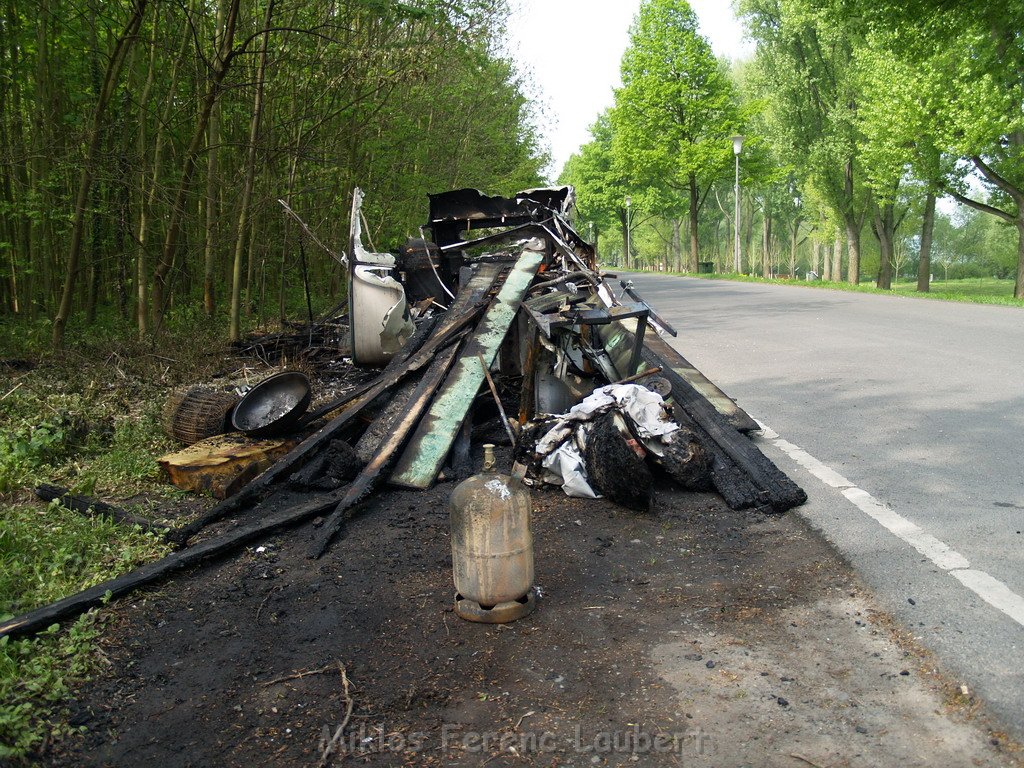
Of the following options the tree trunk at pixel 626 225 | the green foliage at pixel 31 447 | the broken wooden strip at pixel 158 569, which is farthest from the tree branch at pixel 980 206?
the tree trunk at pixel 626 225

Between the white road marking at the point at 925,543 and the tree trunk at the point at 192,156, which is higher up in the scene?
the tree trunk at the point at 192,156

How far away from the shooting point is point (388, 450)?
553 cm

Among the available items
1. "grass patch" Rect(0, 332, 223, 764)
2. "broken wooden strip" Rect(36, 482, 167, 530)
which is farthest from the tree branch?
"broken wooden strip" Rect(36, 482, 167, 530)

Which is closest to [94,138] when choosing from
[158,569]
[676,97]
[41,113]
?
[41,113]

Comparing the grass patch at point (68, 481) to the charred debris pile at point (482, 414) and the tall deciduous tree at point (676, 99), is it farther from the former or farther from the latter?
the tall deciduous tree at point (676, 99)

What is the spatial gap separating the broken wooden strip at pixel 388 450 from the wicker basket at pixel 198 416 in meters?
1.65

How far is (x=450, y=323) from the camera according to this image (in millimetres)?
7340

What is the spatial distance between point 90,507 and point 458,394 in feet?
9.09

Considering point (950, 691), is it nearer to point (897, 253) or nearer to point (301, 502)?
point (301, 502)

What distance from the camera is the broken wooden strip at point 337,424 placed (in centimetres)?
489

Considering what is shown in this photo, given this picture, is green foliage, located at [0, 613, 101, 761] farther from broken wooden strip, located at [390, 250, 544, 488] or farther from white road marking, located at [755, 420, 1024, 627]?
white road marking, located at [755, 420, 1024, 627]

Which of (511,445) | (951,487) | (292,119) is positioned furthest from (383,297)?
(951,487)

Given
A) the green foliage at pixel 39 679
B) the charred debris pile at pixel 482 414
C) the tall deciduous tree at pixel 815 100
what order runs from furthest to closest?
the tall deciduous tree at pixel 815 100
the charred debris pile at pixel 482 414
the green foliage at pixel 39 679

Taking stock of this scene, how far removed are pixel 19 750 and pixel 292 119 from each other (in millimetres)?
9499
